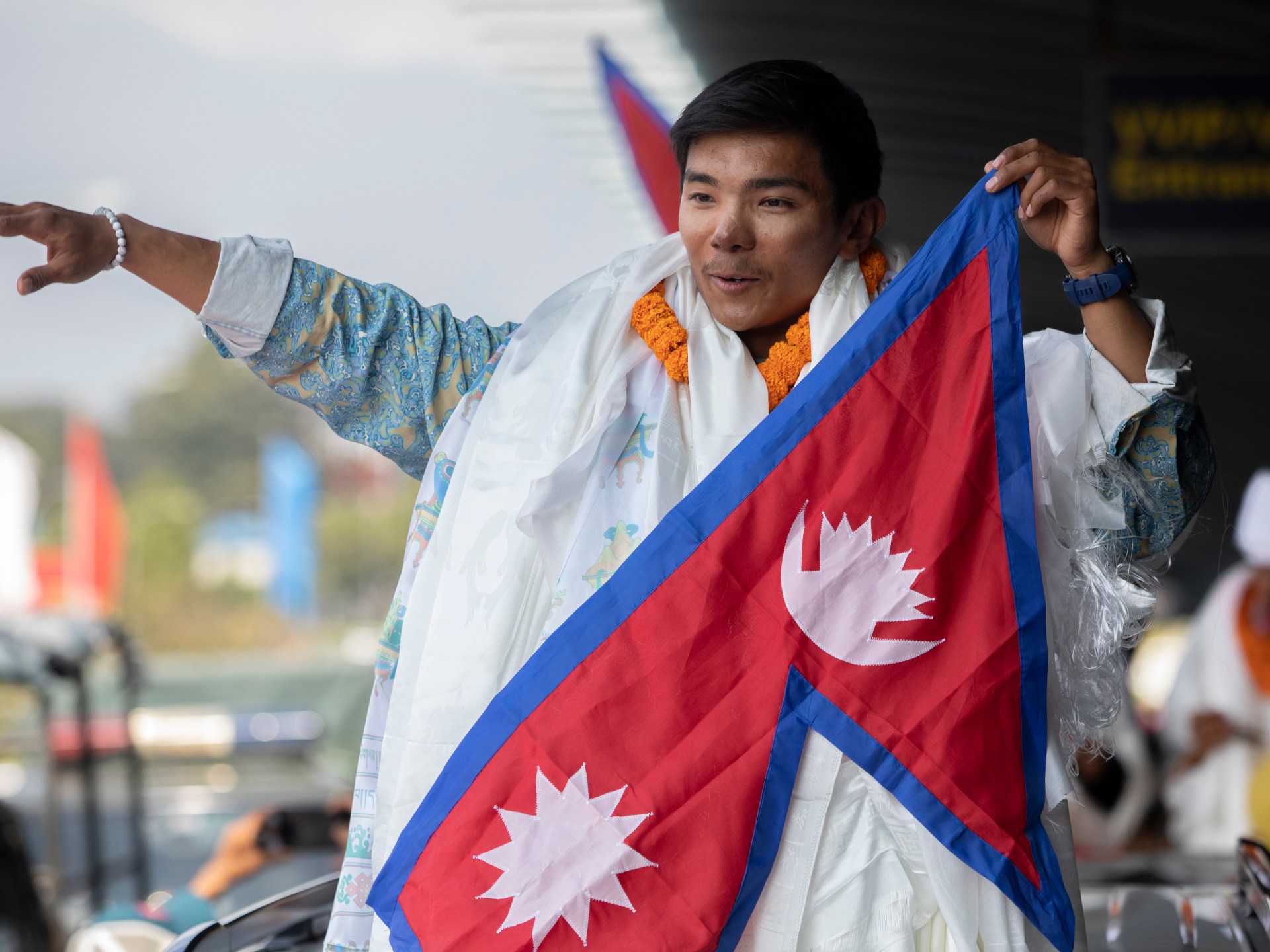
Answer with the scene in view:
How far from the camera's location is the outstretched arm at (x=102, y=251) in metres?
1.29

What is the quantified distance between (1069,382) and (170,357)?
27740 mm

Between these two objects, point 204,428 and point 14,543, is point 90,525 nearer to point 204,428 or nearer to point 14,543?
point 14,543

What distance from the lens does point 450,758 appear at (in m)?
1.30

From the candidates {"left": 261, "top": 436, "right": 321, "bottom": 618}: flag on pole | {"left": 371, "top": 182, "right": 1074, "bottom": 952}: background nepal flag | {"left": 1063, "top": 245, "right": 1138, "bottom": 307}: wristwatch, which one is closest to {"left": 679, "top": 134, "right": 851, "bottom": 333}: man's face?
{"left": 371, "top": 182, "right": 1074, "bottom": 952}: background nepal flag

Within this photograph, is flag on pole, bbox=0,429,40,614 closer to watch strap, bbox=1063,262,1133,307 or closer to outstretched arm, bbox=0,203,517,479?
outstretched arm, bbox=0,203,517,479

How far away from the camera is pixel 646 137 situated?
3977 millimetres

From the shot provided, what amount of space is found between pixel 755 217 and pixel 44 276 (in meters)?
0.76

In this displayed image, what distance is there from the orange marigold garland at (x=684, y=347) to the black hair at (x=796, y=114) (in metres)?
0.16

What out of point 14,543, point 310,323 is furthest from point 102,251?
point 14,543

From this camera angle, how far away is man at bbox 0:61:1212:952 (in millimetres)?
1261

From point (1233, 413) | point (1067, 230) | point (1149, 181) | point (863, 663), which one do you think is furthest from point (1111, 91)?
point (1233, 413)

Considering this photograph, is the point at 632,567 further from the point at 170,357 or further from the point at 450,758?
the point at 170,357

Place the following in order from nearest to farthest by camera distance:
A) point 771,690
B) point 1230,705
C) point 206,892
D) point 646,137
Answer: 1. point 771,690
2. point 206,892
3. point 646,137
4. point 1230,705

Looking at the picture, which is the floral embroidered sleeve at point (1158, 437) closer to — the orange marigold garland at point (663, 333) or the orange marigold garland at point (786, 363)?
the orange marigold garland at point (786, 363)
